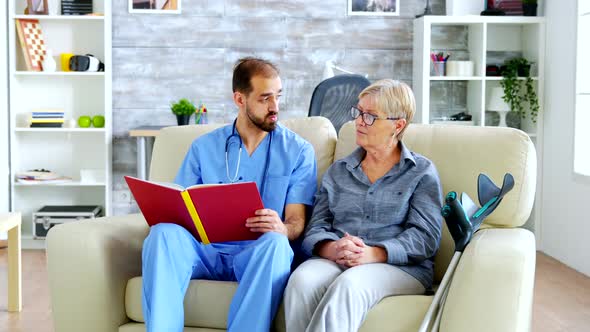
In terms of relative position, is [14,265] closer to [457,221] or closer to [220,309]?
[220,309]

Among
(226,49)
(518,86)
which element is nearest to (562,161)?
(518,86)

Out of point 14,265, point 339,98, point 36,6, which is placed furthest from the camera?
point 36,6

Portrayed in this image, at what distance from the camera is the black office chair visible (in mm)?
4715

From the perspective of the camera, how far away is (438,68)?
5.99 m

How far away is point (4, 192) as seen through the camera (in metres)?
5.87

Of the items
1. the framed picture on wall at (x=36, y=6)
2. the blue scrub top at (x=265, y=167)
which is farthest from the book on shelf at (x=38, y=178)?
the blue scrub top at (x=265, y=167)

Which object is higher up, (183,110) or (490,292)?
(183,110)

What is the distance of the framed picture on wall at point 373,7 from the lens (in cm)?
619

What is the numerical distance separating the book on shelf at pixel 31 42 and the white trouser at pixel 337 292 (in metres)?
3.80

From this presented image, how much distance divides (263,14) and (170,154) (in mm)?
2983

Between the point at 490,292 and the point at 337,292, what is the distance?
0.44m

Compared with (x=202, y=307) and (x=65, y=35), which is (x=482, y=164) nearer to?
(x=202, y=307)

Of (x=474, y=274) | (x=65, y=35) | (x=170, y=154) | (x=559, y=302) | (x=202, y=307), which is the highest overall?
(x=65, y=35)

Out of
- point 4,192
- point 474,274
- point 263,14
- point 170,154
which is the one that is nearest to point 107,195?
point 4,192
